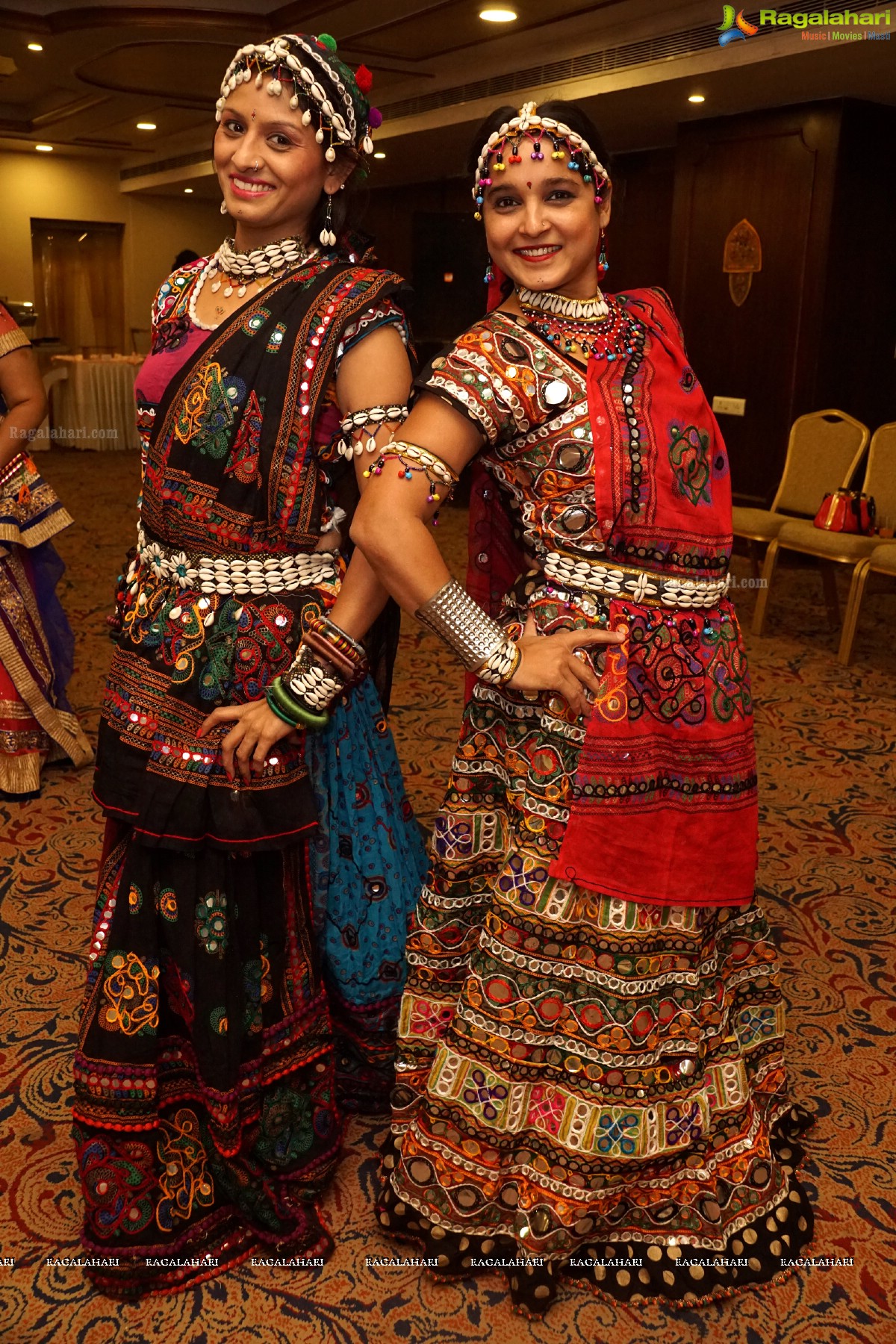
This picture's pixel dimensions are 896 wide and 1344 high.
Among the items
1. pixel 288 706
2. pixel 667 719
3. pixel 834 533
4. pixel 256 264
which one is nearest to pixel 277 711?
pixel 288 706

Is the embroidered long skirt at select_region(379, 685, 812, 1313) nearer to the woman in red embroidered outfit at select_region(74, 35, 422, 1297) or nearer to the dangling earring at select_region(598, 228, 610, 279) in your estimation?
the woman in red embroidered outfit at select_region(74, 35, 422, 1297)

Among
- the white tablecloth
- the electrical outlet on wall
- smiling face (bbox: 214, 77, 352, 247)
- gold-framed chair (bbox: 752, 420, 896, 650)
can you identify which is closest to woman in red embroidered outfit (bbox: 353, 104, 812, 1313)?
smiling face (bbox: 214, 77, 352, 247)

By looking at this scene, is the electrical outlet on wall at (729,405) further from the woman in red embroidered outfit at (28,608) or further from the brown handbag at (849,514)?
the woman in red embroidered outfit at (28,608)

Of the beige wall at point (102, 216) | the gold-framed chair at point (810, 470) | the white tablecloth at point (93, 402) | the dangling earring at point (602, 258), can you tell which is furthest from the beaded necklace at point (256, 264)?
the beige wall at point (102, 216)

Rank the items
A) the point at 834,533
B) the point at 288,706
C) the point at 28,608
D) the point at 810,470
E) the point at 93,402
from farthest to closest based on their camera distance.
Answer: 1. the point at 93,402
2. the point at 810,470
3. the point at 834,533
4. the point at 28,608
5. the point at 288,706

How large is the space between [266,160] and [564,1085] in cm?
139

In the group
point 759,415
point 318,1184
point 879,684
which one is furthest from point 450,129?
point 318,1184

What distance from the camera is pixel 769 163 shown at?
266 inches

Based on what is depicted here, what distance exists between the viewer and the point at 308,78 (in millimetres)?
1546

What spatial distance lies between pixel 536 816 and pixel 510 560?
41 cm

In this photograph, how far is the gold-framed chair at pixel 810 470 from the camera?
5.58m

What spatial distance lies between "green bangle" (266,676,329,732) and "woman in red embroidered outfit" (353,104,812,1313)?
23cm

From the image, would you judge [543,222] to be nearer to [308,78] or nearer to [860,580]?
[308,78]

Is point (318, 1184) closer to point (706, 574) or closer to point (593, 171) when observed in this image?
point (706, 574)
